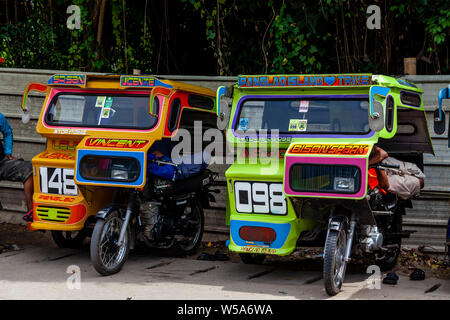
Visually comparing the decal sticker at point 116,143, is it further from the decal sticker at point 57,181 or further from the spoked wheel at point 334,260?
the spoked wheel at point 334,260

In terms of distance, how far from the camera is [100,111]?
7.65 meters

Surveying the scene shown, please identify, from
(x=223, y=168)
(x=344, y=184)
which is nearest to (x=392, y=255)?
(x=344, y=184)

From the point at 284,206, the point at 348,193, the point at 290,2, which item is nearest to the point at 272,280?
the point at 284,206

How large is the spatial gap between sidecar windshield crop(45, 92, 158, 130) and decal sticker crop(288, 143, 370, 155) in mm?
1710

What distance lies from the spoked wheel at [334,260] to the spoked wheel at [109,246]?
87.0 inches

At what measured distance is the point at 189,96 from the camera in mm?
7906

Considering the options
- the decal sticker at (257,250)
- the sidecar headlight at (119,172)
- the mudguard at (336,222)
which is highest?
the sidecar headlight at (119,172)

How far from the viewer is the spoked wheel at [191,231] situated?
324 inches

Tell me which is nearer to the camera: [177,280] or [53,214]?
[177,280]

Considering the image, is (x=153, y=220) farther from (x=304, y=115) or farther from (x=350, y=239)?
(x=350, y=239)

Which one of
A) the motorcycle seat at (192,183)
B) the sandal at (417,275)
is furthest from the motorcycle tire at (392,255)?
the motorcycle seat at (192,183)

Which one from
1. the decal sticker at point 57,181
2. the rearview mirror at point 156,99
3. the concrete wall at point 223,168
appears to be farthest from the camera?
the concrete wall at point 223,168

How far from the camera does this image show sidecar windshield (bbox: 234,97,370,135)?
670 cm

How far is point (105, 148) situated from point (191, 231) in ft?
5.66
